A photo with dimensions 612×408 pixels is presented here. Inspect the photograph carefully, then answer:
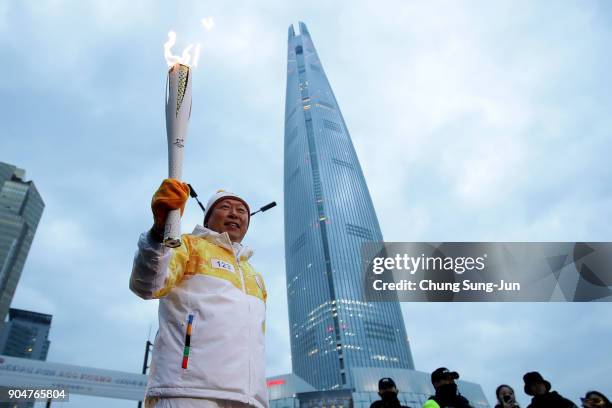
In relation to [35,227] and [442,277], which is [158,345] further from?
[35,227]

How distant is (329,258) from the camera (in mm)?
118250

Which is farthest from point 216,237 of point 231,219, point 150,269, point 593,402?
point 593,402

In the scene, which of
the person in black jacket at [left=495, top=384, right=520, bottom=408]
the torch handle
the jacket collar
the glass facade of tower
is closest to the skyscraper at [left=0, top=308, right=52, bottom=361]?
the glass facade of tower

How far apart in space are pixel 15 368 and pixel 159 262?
2339 cm

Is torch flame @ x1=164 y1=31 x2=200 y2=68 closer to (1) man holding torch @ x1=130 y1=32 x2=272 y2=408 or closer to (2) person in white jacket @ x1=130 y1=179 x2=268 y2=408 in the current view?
(1) man holding torch @ x1=130 y1=32 x2=272 y2=408

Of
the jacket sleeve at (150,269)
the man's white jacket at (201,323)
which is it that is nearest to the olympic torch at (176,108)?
the jacket sleeve at (150,269)

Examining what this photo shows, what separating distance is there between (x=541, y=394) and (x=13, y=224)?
510 ft

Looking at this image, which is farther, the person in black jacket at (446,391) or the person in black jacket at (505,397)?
the person in black jacket at (505,397)

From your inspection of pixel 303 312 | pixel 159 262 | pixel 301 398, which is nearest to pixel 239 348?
pixel 159 262

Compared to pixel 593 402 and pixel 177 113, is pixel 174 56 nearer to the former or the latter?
pixel 177 113

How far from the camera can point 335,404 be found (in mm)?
72375

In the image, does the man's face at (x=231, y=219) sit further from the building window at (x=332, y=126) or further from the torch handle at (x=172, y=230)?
the building window at (x=332, y=126)

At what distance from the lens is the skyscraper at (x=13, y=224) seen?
4882 inches

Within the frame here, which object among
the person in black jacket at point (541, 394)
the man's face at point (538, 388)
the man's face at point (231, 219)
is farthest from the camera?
the man's face at point (538, 388)
